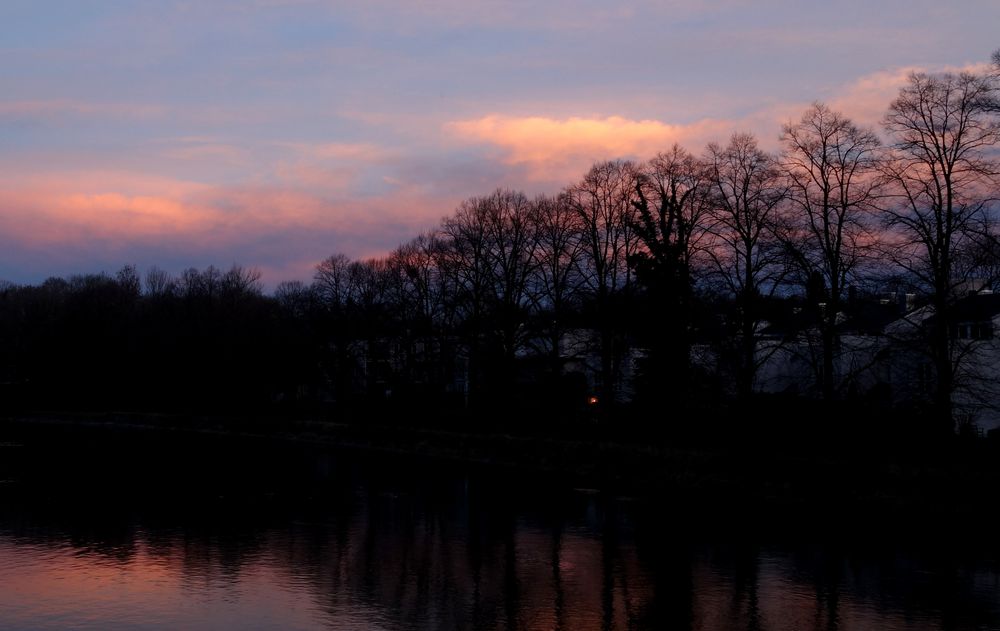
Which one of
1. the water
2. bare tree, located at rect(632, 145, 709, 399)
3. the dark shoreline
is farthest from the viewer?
bare tree, located at rect(632, 145, 709, 399)

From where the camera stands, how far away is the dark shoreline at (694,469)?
30000mm

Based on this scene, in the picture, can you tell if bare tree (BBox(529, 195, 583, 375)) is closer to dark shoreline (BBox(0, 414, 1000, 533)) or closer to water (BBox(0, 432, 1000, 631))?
dark shoreline (BBox(0, 414, 1000, 533))

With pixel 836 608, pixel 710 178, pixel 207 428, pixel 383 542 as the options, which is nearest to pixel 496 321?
pixel 710 178

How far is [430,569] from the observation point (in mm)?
20594

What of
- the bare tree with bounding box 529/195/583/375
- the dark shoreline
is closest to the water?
the dark shoreline

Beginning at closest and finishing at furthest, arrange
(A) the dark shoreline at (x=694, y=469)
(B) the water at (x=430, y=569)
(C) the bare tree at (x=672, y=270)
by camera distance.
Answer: (B) the water at (x=430, y=569) → (A) the dark shoreline at (x=694, y=469) → (C) the bare tree at (x=672, y=270)

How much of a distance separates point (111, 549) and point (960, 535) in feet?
67.5

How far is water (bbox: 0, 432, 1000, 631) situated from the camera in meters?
16.3

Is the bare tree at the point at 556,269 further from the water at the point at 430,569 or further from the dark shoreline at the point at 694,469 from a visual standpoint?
the water at the point at 430,569

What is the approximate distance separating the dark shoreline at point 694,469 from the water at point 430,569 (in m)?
3.72

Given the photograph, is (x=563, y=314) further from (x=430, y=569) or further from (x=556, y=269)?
(x=430, y=569)

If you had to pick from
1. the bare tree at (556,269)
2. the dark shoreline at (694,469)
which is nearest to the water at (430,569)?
the dark shoreline at (694,469)

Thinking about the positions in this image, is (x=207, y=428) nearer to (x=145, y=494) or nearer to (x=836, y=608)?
(x=145, y=494)

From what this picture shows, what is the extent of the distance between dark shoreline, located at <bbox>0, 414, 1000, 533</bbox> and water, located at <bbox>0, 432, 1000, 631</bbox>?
3.72 metres
